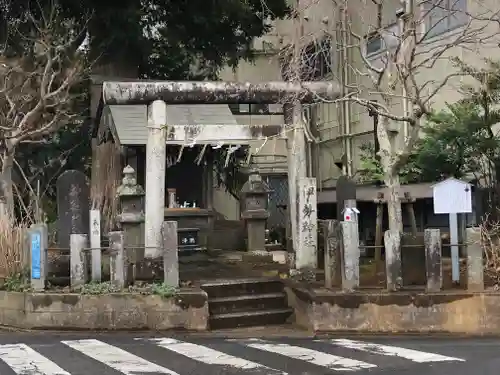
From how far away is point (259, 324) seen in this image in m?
10.7

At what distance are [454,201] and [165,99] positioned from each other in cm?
528

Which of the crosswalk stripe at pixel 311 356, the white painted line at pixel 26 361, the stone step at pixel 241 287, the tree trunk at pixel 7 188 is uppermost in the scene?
the tree trunk at pixel 7 188

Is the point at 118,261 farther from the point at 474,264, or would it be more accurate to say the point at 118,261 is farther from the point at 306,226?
the point at 474,264

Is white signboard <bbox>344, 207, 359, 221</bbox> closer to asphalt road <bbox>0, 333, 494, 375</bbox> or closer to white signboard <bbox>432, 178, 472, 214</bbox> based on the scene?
white signboard <bbox>432, 178, 472, 214</bbox>

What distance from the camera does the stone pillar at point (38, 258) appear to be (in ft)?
34.9

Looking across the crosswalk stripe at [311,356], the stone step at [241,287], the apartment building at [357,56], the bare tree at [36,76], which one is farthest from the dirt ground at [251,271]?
the bare tree at [36,76]

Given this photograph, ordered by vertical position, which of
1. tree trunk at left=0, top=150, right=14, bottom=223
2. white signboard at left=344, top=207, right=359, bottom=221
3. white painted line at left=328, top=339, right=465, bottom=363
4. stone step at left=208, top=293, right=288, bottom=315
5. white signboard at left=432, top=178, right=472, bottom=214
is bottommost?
white painted line at left=328, top=339, right=465, bottom=363

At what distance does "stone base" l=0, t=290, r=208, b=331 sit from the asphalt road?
0.34 meters

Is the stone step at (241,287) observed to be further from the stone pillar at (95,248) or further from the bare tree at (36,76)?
the bare tree at (36,76)

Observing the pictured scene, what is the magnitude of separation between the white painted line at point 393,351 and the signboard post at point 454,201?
237 cm

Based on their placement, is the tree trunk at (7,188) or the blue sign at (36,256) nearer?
the blue sign at (36,256)

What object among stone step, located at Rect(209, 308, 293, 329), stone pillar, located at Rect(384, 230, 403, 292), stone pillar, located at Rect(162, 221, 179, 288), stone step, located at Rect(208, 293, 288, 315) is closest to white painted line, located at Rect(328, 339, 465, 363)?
stone pillar, located at Rect(384, 230, 403, 292)

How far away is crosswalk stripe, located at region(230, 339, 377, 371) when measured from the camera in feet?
24.7

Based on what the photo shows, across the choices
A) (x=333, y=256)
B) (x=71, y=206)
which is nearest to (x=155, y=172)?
(x=71, y=206)
